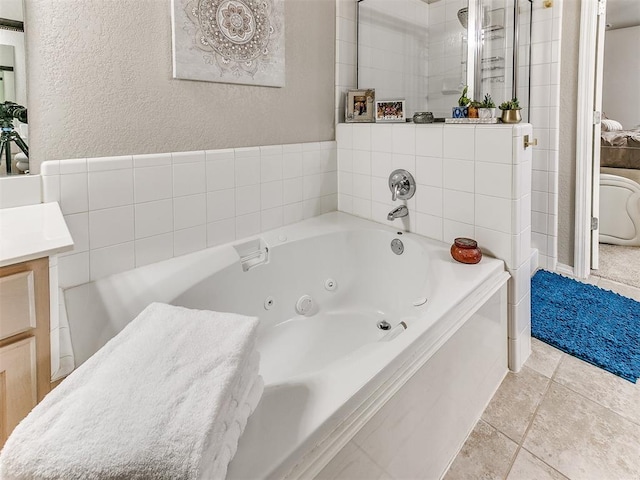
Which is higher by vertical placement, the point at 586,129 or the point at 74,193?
the point at 586,129

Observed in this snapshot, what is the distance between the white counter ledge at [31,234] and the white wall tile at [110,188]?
6.3 inches

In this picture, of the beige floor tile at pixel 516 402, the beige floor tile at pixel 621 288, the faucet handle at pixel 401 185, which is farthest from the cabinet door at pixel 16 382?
the beige floor tile at pixel 621 288

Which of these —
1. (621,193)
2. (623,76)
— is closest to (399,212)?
(621,193)

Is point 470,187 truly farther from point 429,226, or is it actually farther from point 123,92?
point 123,92

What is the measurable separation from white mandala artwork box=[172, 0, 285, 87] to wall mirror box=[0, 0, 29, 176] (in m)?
0.52

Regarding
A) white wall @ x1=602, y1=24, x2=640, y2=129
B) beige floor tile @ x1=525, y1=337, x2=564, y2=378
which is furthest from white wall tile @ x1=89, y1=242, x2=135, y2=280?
white wall @ x1=602, y1=24, x2=640, y2=129

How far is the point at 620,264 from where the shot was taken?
2.96 metres

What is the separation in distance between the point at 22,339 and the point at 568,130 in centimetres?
315

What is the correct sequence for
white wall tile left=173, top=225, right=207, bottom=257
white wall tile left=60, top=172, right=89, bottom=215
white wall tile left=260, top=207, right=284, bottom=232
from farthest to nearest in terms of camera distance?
white wall tile left=260, top=207, right=284, bottom=232
white wall tile left=173, top=225, right=207, bottom=257
white wall tile left=60, top=172, right=89, bottom=215

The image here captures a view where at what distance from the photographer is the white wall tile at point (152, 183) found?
154 centimetres

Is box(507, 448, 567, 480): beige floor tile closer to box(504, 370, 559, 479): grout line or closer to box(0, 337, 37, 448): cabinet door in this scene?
box(504, 370, 559, 479): grout line

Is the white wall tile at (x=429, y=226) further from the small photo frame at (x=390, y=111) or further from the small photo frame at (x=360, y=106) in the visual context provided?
the small photo frame at (x=360, y=106)

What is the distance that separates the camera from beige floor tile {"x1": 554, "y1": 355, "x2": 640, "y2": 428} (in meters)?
1.54

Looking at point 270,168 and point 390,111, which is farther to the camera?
point 390,111
